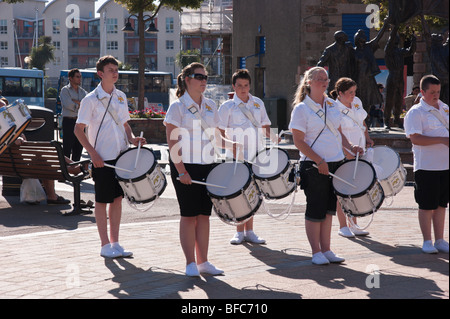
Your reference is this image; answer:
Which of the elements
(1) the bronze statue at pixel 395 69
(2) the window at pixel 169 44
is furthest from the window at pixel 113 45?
(1) the bronze statue at pixel 395 69

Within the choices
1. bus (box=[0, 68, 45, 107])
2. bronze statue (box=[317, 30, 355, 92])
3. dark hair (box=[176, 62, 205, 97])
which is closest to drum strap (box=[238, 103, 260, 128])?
dark hair (box=[176, 62, 205, 97])

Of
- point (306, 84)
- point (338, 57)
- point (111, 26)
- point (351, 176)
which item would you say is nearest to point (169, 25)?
point (111, 26)

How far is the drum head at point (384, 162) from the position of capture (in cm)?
724

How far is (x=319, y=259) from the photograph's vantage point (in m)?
6.46

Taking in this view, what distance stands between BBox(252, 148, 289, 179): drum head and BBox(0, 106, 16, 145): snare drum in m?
2.89

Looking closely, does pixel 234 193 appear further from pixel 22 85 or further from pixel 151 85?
pixel 151 85

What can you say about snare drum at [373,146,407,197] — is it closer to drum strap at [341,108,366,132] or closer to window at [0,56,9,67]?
drum strap at [341,108,366,132]

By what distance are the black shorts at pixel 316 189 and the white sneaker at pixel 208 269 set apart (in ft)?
3.09

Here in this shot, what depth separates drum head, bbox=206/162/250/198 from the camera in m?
5.79

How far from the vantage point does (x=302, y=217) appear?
31.2 ft

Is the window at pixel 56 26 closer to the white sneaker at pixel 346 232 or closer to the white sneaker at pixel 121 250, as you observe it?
the white sneaker at pixel 346 232
